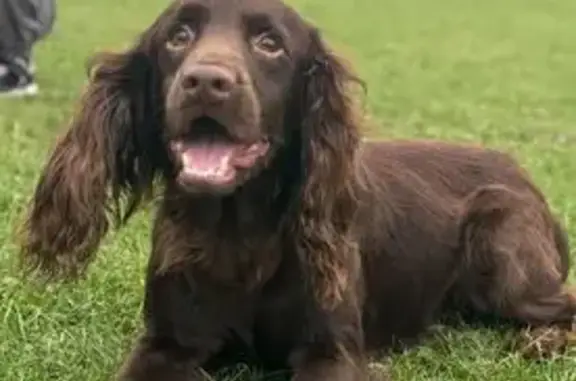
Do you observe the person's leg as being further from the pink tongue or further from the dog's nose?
the dog's nose

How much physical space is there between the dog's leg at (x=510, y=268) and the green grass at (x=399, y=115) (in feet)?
0.41

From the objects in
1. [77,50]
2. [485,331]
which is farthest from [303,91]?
[77,50]

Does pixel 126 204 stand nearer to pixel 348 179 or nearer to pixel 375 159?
pixel 348 179

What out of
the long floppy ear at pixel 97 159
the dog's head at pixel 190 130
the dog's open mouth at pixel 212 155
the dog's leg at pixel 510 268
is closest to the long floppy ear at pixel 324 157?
the dog's head at pixel 190 130

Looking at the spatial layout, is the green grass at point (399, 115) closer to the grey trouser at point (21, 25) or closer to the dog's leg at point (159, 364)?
the dog's leg at point (159, 364)

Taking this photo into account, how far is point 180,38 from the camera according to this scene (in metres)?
3.74

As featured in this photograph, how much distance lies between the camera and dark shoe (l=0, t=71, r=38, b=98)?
10925mm

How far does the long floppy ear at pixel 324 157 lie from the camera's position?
12.7 ft

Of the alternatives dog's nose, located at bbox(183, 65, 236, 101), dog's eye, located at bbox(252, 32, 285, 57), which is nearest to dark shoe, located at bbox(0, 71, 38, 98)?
dog's eye, located at bbox(252, 32, 285, 57)

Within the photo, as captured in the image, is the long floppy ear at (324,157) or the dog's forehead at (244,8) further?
the long floppy ear at (324,157)

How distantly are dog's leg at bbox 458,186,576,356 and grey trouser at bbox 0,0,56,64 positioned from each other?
Answer: 629 cm

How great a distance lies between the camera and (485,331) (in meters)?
4.79

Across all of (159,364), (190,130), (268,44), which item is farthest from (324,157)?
(159,364)

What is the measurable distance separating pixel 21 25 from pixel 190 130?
7205mm
